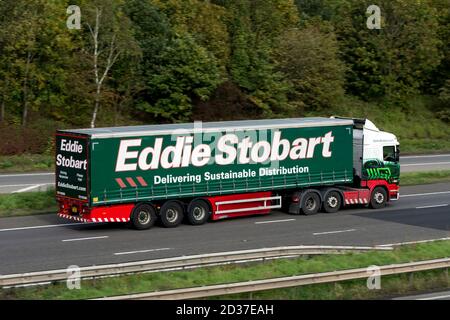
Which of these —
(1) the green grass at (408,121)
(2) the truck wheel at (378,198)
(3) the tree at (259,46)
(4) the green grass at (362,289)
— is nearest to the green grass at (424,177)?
(2) the truck wheel at (378,198)

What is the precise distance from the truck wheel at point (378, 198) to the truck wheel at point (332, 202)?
1565 mm

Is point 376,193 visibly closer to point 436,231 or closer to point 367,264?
point 436,231

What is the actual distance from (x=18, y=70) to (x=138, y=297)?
2996 cm

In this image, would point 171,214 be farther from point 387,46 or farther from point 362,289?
point 387,46

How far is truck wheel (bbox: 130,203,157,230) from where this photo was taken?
27781 mm

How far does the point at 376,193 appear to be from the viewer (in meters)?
33.0

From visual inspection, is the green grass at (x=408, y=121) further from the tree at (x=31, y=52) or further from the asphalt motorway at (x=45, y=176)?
the tree at (x=31, y=52)

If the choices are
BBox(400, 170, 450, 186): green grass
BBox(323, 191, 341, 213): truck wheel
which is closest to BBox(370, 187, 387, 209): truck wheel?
BBox(323, 191, 341, 213): truck wheel

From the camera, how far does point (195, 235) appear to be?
27094 millimetres

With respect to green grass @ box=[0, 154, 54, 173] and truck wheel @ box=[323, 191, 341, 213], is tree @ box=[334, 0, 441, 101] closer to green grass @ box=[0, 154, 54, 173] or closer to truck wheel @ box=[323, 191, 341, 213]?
green grass @ box=[0, 154, 54, 173]

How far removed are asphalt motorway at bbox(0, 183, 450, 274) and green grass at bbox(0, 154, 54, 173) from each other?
32.8ft

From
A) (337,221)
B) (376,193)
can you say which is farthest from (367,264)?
(376,193)

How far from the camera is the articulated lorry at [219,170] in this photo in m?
27.4
